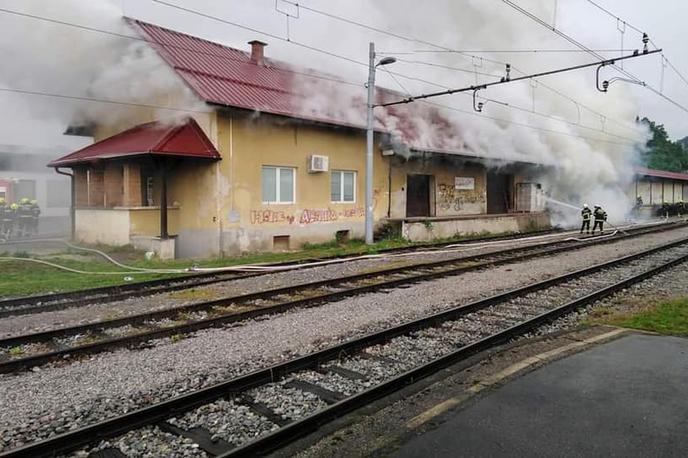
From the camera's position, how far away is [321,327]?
726cm

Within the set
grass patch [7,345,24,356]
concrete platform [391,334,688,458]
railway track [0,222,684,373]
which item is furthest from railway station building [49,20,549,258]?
concrete platform [391,334,688,458]

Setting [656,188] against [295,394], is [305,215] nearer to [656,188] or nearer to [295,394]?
[295,394]

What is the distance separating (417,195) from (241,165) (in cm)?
988

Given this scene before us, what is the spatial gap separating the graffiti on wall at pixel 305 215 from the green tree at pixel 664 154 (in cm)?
7192

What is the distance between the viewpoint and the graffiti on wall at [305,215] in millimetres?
16531

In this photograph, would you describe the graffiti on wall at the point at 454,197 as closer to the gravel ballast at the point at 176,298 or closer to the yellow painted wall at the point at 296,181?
the yellow painted wall at the point at 296,181

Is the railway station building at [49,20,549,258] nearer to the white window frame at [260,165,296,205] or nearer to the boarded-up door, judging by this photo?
the white window frame at [260,165,296,205]

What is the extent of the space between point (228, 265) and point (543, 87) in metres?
17.8

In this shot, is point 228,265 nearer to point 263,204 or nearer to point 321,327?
point 263,204

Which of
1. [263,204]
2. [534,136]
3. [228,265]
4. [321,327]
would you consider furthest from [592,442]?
[534,136]

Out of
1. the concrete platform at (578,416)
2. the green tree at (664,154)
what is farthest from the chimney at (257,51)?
the green tree at (664,154)

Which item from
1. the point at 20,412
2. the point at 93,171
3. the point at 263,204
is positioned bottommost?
the point at 20,412

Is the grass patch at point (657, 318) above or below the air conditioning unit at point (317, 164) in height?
below

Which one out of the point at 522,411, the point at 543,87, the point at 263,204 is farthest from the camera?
the point at 543,87
